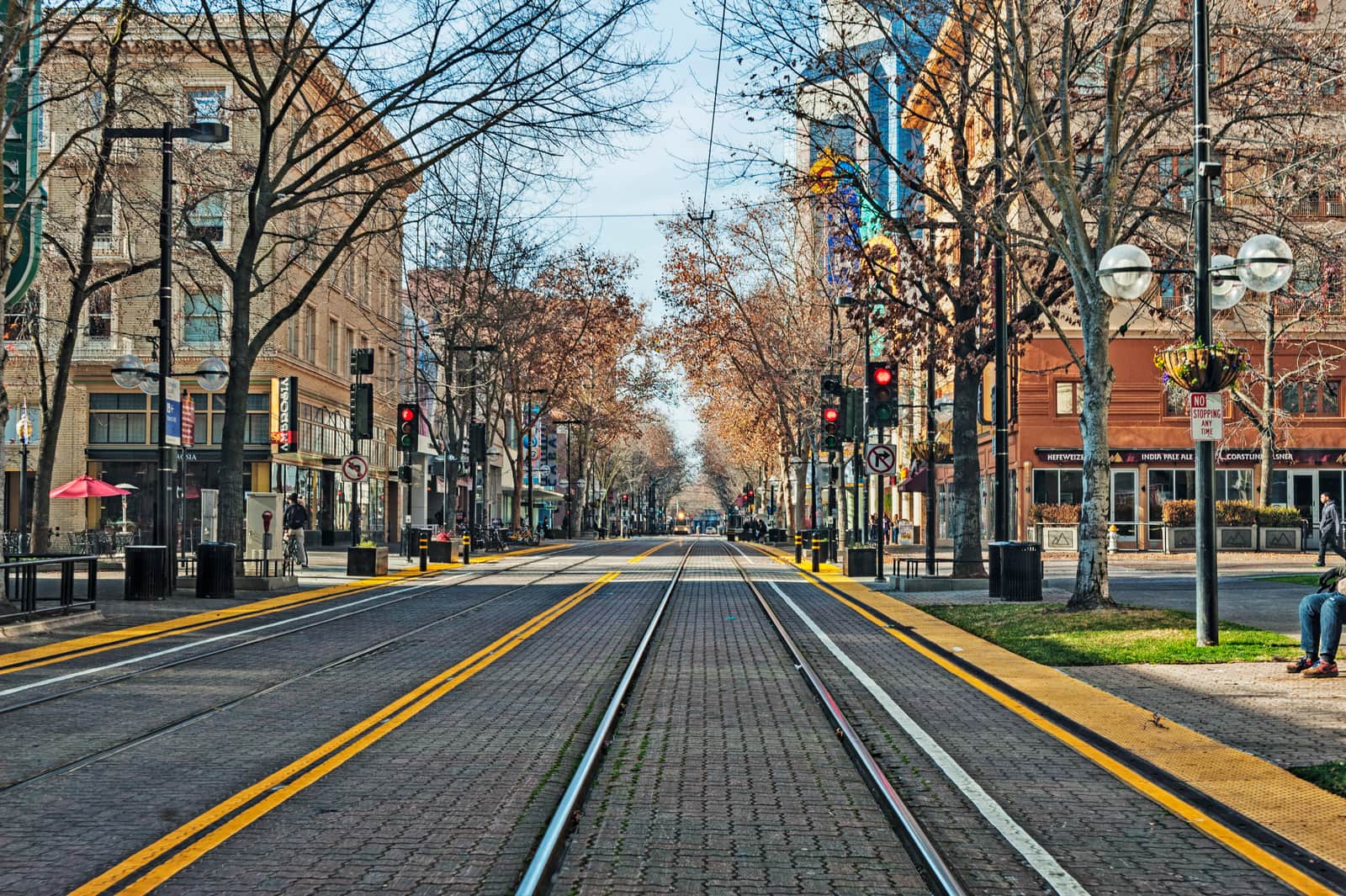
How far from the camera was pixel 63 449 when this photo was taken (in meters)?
50.8

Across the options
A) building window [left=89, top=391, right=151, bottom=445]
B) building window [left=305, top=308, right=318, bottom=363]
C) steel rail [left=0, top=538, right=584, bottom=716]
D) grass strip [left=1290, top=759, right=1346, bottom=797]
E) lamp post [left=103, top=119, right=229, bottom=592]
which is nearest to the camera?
grass strip [left=1290, top=759, right=1346, bottom=797]

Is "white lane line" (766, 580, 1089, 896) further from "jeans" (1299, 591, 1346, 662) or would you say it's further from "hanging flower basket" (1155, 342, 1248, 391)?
"hanging flower basket" (1155, 342, 1248, 391)

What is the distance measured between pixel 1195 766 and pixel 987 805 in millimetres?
1806

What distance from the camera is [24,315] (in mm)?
29500

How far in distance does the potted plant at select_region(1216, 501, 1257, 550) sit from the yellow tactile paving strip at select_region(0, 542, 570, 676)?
28.8 m

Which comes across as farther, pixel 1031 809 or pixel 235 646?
pixel 235 646

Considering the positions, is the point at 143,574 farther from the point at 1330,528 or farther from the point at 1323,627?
the point at 1330,528

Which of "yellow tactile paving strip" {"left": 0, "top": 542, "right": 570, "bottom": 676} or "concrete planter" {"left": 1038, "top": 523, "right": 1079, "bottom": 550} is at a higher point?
"concrete planter" {"left": 1038, "top": 523, "right": 1079, "bottom": 550}

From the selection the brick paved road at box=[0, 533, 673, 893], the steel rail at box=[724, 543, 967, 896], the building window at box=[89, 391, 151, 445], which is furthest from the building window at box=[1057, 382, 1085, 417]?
the steel rail at box=[724, 543, 967, 896]

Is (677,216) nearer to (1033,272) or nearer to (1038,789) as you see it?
(1033,272)

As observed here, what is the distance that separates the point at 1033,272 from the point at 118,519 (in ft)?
117

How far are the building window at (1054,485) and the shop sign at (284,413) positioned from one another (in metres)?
28.7

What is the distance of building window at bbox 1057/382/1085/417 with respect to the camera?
53706 mm

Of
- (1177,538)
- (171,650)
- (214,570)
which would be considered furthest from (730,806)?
(1177,538)
